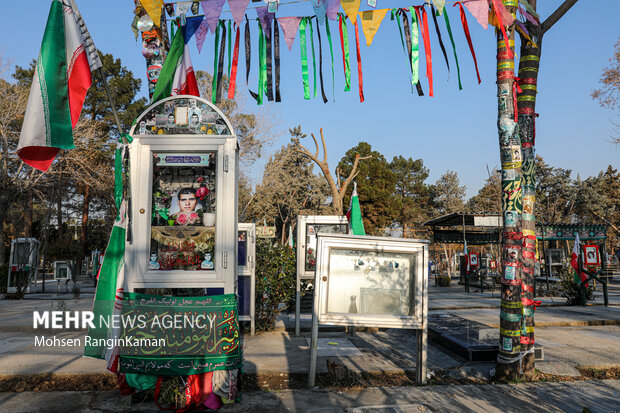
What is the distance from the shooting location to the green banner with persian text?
423 cm

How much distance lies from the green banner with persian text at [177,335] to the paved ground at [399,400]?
1.57 ft

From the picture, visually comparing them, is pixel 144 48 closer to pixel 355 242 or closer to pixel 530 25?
pixel 355 242

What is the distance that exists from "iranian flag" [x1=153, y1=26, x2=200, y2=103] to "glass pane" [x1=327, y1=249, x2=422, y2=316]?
9.57ft

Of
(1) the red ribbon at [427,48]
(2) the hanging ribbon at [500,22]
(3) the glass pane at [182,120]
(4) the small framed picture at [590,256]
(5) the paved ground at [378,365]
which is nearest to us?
(5) the paved ground at [378,365]

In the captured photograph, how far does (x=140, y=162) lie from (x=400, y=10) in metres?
4.29

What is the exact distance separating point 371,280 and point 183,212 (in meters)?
2.45

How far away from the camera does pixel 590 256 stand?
501 inches

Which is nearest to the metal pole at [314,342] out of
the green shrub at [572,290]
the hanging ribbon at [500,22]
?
the hanging ribbon at [500,22]

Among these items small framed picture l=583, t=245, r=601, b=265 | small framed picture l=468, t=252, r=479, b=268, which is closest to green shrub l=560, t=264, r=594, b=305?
small framed picture l=583, t=245, r=601, b=265

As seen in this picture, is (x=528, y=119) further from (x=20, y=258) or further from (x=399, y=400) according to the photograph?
(x=20, y=258)

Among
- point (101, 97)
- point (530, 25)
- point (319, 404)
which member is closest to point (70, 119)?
point (319, 404)

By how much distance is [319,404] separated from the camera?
14.2 ft

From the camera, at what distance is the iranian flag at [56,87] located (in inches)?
160

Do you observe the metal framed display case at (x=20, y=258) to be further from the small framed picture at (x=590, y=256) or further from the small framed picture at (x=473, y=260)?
the small framed picture at (x=590, y=256)
